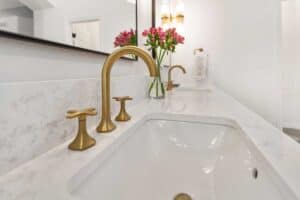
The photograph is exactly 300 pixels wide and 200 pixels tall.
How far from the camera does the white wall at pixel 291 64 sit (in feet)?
7.07

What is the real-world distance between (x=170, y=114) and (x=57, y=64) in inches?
16.1

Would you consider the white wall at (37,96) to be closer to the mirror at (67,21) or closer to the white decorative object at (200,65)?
the mirror at (67,21)

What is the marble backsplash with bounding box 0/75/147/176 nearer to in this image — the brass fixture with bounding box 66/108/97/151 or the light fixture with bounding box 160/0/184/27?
the brass fixture with bounding box 66/108/97/151

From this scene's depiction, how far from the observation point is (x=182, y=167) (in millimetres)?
624

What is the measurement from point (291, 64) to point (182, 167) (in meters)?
2.27

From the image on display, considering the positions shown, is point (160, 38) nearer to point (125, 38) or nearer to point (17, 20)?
point (125, 38)

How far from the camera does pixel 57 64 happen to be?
476mm

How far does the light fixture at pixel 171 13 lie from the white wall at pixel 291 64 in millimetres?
1146

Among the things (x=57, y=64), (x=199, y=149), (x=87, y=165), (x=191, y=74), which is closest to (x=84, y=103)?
(x=57, y=64)

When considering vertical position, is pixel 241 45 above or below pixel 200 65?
above

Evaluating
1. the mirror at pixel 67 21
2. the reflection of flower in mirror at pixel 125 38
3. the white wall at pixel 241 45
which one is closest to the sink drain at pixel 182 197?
the mirror at pixel 67 21

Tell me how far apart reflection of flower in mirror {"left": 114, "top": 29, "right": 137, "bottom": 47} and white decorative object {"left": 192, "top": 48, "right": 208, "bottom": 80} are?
1.33m

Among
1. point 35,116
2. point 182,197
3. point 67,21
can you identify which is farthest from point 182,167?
point 67,21

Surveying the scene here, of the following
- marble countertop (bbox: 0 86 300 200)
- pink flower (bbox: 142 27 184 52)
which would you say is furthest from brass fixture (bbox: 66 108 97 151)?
pink flower (bbox: 142 27 184 52)
